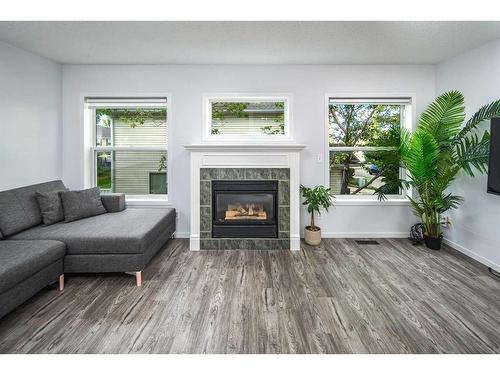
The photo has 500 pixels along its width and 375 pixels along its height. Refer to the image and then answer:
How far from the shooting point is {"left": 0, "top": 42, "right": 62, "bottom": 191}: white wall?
122 inches

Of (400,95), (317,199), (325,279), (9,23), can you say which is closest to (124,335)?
(325,279)

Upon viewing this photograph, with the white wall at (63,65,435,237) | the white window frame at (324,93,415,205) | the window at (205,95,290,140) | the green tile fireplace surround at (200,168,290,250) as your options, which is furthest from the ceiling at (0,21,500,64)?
the green tile fireplace surround at (200,168,290,250)

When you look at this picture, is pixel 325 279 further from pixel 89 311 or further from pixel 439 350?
pixel 89 311

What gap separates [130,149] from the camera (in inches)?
162

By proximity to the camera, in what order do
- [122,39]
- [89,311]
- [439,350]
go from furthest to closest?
[122,39] → [89,311] → [439,350]

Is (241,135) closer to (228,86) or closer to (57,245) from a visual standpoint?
(228,86)

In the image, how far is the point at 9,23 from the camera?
2660 millimetres

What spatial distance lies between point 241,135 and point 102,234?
2.19 metres

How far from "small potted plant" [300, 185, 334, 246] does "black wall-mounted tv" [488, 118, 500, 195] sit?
160 cm

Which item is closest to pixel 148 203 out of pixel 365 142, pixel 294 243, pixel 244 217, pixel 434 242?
pixel 244 217

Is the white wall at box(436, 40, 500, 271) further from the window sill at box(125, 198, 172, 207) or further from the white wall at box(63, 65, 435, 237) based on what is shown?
the window sill at box(125, 198, 172, 207)

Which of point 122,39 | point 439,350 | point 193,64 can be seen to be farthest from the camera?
point 193,64

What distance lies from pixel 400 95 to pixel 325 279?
2794mm
